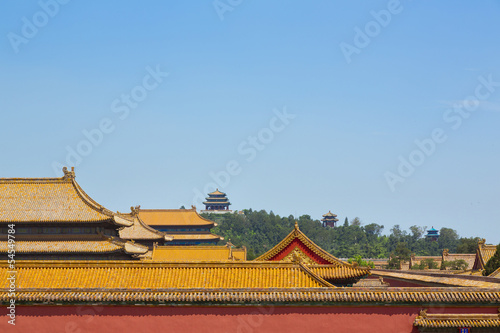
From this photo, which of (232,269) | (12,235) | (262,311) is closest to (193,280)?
(232,269)

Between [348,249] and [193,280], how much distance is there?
124 m

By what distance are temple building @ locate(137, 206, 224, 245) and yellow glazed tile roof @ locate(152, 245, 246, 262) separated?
23453 millimetres

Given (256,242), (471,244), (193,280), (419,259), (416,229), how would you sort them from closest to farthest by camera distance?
(193,280) < (419,259) < (471,244) < (256,242) < (416,229)

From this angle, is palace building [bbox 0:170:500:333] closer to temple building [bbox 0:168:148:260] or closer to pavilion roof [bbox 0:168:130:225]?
temple building [bbox 0:168:148:260]

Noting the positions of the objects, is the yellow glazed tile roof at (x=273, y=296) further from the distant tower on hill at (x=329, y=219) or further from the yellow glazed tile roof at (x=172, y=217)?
the distant tower on hill at (x=329, y=219)

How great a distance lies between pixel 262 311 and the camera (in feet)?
67.5

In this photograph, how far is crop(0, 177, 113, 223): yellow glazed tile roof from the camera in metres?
38.0

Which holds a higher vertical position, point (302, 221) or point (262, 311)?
point (302, 221)

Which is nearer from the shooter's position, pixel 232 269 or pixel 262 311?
pixel 262 311

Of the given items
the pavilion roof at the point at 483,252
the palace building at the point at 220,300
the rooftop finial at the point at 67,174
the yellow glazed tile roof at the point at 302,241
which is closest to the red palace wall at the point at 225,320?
the palace building at the point at 220,300

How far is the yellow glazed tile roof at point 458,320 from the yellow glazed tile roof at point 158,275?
3484mm

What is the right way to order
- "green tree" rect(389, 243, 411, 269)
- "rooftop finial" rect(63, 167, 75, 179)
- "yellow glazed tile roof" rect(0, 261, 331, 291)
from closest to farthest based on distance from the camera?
"yellow glazed tile roof" rect(0, 261, 331, 291)
"rooftop finial" rect(63, 167, 75, 179)
"green tree" rect(389, 243, 411, 269)

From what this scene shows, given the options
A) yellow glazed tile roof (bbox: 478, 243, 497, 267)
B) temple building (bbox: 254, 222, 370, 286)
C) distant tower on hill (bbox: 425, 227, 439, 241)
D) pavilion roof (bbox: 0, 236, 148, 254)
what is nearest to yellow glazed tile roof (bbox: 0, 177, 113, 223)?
pavilion roof (bbox: 0, 236, 148, 254)

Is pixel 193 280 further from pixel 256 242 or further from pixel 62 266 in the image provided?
pixel 256 242
